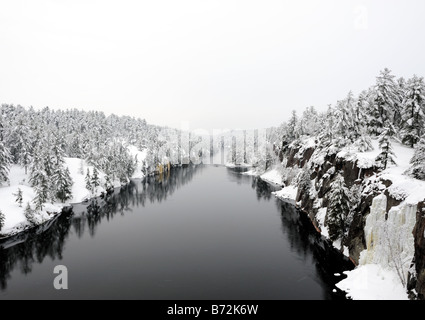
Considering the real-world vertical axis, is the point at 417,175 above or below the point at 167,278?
above

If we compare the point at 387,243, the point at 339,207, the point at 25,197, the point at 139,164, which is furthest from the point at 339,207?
the point at 139,164

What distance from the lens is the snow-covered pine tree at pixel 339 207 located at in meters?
39.1

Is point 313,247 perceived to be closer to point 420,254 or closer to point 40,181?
point 420,254

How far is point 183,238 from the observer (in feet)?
151

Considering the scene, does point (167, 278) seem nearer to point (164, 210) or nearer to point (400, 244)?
point (400, 244)

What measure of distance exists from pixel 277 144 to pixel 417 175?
89054 mm

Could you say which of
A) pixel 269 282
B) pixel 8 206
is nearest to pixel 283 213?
pixel 269 282

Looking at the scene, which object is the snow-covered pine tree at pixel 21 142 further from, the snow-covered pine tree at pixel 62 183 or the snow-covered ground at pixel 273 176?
the snow-covered ground at pixel 273 176

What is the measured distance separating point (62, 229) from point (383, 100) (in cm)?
6808

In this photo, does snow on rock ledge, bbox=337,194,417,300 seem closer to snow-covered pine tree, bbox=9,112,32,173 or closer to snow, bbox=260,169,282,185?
snow, bbox=260,169,282,185

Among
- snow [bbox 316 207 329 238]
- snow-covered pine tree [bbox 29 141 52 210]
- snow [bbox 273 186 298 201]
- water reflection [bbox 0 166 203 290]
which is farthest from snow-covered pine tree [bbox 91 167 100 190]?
snow [bbox 316 207 329 238]

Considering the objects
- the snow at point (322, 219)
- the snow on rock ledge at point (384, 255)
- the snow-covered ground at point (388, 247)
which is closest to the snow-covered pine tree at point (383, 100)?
the snow at point (322, 219)

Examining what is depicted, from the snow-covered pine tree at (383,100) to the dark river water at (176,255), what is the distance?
24887mm

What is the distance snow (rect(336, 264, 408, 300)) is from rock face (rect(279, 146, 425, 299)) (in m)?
1.68
